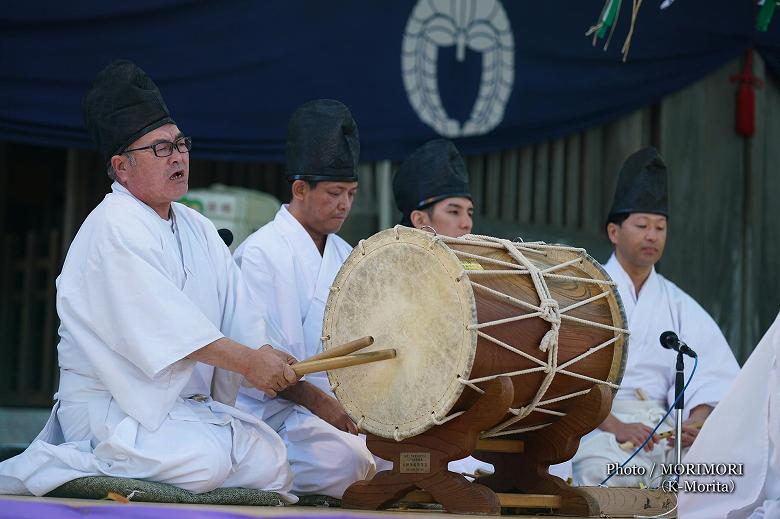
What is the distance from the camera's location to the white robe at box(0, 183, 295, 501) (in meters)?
3.94

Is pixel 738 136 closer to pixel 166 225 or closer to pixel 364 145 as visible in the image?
pixel 364 145

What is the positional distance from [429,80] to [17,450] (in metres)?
2.97

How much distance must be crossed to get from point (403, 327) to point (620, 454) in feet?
6.53

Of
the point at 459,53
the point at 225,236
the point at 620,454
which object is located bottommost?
the point at 620,454

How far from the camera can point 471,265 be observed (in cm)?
391

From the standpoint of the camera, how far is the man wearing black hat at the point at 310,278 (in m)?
4.63

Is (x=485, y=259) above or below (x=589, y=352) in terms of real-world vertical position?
above

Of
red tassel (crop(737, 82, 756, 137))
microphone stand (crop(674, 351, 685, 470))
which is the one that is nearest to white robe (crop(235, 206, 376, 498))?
microphone stand (crop(674, 351, 685, 470))

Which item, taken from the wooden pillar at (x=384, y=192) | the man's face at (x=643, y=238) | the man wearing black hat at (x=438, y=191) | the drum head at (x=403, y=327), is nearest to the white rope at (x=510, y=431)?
the drum head at (x=403, y=327)

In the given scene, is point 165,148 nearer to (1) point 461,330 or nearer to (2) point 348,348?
(2) point 348,348

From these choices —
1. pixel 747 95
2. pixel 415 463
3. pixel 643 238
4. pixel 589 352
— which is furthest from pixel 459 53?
pixel 415 463

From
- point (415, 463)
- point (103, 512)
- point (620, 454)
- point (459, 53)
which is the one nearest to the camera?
point (103, 512)

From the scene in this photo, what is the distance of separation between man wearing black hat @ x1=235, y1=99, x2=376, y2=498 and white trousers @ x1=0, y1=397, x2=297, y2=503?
1.44ft

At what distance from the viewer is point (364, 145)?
6520 millimetres
